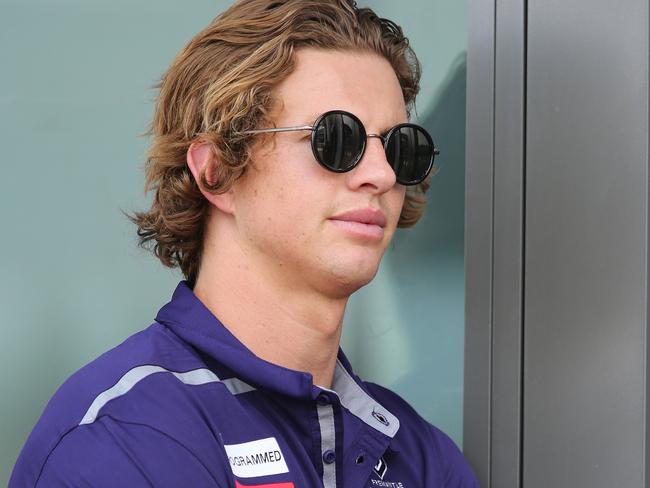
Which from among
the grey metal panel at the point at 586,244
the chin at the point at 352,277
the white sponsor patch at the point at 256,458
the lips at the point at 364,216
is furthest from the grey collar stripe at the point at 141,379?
the grey metal panel at the point at 586,244

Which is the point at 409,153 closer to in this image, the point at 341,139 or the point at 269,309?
the point at 341,139

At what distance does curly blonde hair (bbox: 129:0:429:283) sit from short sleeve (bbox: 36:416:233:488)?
0.53 metres

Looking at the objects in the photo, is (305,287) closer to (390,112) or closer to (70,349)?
(390,112)

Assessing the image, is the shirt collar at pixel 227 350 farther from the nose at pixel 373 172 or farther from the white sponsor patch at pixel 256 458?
the nose at pixel 373 172

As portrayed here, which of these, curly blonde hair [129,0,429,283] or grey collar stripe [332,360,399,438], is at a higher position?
curly blonde hair [129,0,429,283]

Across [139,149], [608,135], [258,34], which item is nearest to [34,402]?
[139,149]

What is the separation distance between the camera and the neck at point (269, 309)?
1993 mm

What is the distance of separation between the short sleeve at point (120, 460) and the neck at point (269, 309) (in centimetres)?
36

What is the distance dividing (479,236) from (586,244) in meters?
0.38

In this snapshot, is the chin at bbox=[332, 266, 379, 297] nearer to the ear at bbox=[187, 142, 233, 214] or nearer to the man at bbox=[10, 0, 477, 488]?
the man at bbox=[10, 0, 477, 488]

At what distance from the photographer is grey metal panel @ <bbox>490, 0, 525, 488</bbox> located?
2.32m

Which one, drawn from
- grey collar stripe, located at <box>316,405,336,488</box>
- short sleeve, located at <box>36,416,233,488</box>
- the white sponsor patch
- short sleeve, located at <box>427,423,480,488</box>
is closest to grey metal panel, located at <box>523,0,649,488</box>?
short sleeve, located at <box>427,423,480,488</box>

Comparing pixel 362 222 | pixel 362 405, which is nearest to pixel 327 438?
pixel 362 405

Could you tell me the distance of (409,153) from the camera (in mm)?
2027
